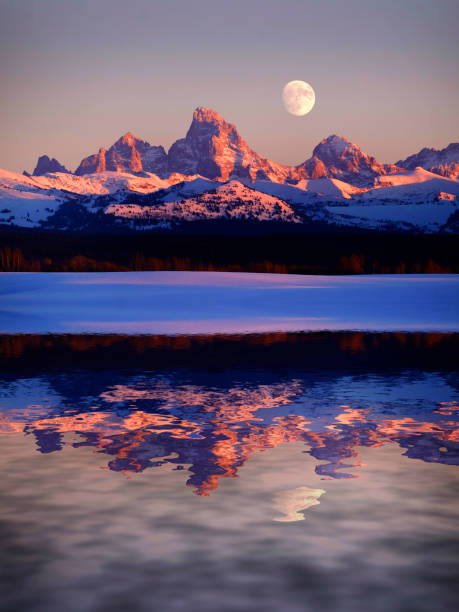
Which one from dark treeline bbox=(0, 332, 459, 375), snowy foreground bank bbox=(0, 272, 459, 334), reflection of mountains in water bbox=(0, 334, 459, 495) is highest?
snowy foreground bank bbox=(0, 272, 459, 334)

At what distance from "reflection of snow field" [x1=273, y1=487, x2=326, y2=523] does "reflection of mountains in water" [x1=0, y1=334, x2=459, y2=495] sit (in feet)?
2.18

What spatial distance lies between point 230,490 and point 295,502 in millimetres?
692

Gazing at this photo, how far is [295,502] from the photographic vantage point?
27.2 feet

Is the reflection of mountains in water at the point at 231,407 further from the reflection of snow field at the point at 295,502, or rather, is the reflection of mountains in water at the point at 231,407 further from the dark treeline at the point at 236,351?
the reflection of snow field at the point at 295,502

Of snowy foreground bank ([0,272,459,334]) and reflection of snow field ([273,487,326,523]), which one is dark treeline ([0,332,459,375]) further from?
reflection of snow field ([273,487,326,523])

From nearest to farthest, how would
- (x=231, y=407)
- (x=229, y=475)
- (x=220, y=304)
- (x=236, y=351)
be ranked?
(x=229, y=475), (x=231, y=407), (x=236, y=351), (x=220, y=304)

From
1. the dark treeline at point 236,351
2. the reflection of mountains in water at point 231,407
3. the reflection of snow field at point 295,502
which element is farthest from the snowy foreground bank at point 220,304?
the reflection of snow field at point 295,502

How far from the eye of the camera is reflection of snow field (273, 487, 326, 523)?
7.86 m

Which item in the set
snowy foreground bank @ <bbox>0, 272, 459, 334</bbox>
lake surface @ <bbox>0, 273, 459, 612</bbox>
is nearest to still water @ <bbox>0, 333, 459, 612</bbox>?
lake surface @ <bbox>0, 273, 459, 612</bbox>

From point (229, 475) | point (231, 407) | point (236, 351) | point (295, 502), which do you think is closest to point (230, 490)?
point (229, 475)

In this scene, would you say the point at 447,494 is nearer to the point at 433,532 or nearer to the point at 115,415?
the point at 433,532

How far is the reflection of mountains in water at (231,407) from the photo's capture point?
1035 cm

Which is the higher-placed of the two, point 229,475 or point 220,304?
point 220,304

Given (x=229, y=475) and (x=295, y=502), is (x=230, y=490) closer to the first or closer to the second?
(x=229, y=475)
